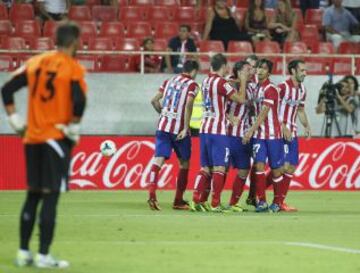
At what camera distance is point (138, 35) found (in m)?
25.2

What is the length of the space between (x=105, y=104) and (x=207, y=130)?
7.13 meters

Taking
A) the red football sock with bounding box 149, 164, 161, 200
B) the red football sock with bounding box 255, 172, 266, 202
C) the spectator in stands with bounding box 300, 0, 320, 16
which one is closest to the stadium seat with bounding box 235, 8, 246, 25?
the spectator in stands with bounding box 300, 0, 320, 16

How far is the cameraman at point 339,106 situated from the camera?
23.8m

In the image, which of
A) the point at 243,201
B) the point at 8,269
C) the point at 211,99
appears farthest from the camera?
the point at 243,201

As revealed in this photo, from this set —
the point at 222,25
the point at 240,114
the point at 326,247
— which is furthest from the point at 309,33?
the point at 326,247

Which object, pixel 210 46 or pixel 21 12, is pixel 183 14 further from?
pixel 21 12

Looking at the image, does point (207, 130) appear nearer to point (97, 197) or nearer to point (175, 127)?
point (175, 127)

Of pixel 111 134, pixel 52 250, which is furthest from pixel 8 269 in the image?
pixel 111 134

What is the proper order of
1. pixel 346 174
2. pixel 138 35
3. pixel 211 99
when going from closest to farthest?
pixel 211 99 < pixel 346 174 < pixel 138 35

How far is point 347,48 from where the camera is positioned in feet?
85.3

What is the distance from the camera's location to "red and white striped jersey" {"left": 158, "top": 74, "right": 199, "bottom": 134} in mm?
17297

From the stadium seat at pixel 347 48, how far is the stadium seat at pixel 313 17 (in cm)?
137

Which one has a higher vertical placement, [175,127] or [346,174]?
[175,127]

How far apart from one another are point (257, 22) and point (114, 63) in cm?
351
